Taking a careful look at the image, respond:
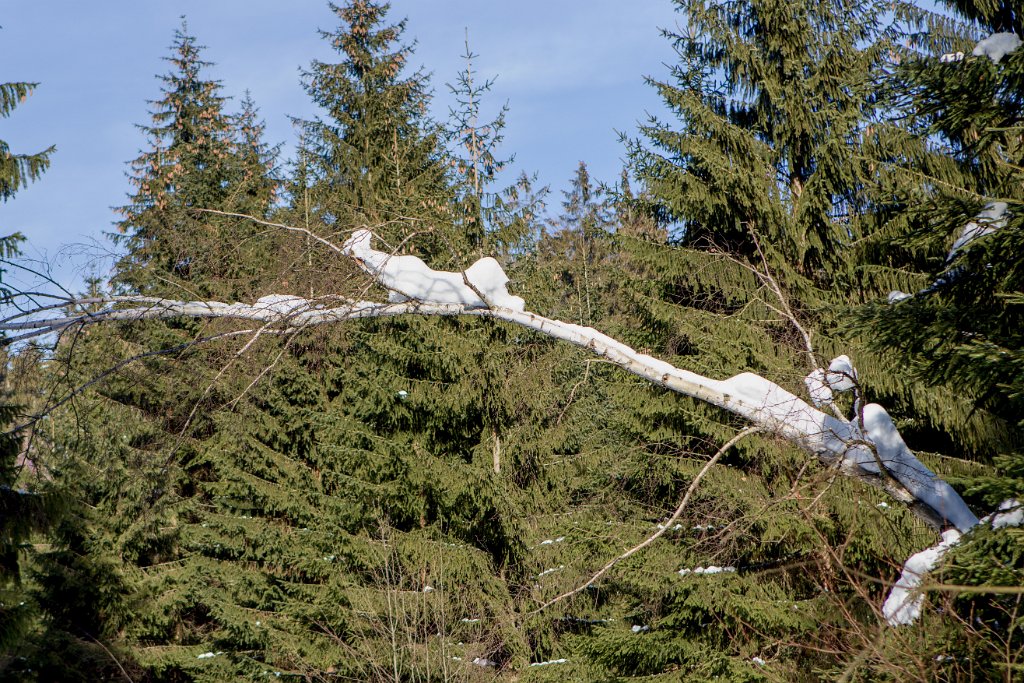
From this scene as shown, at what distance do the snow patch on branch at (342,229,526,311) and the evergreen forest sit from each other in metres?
0.03

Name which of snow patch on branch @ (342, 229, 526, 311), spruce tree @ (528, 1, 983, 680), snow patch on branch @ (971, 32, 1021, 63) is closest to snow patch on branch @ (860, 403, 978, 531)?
snow patch on branch @ (971, 32, 1021, 63)

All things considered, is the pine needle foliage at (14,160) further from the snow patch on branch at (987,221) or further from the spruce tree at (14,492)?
the snow patch on branch at (987,221)

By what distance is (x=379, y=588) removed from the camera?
512 inches

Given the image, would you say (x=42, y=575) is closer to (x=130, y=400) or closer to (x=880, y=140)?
(x=130, y=400)

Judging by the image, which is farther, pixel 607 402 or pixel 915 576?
pixel 607 402

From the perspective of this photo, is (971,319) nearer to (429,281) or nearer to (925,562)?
(925,562)

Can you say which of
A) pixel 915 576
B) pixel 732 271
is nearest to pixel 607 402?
pixel 732 271

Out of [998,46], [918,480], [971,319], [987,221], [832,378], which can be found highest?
[998,46]

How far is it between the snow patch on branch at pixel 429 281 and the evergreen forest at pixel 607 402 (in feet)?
0.11

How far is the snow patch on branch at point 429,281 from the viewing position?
21.1ft

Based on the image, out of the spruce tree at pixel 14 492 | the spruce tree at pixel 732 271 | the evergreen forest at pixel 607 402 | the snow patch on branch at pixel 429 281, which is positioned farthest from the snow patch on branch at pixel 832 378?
the spruce tree at pixel 14 492

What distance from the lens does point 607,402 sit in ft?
52.3

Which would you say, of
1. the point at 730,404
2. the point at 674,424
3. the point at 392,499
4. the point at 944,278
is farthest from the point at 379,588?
the point at 944,278

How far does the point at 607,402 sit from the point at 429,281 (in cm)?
981
